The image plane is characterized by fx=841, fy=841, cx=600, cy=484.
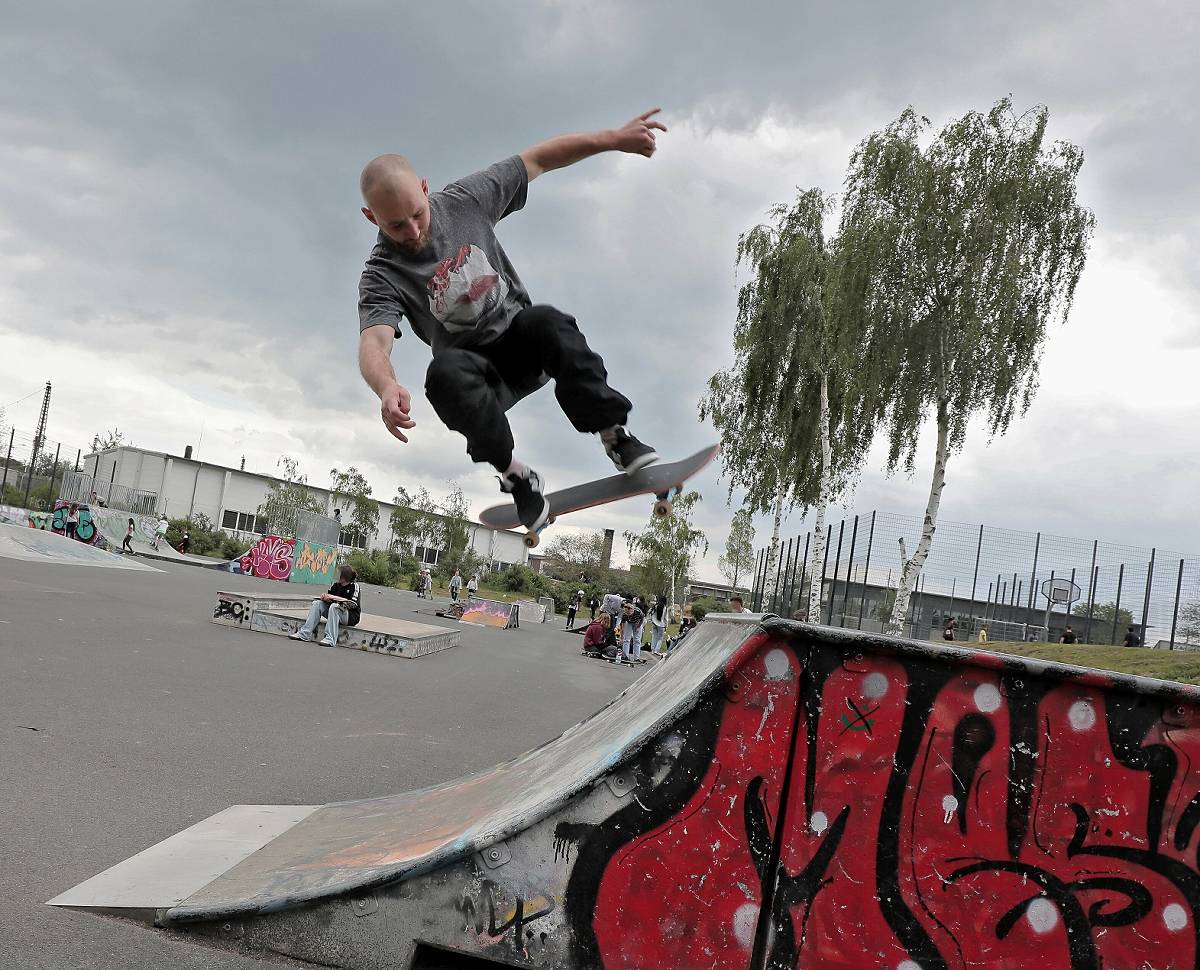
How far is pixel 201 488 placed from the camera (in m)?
58.7

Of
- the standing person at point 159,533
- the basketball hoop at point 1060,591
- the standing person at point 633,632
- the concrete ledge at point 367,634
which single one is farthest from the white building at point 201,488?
the concrete ledge at point 367,634

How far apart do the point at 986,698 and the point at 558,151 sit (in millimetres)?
2404

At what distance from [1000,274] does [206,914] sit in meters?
17.4

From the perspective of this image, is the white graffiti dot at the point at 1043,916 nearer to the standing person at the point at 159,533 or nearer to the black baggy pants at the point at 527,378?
the black baggy pants at the point at 527,378

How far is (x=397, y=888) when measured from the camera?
7.62 feet

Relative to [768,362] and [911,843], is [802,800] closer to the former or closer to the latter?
[911,843]

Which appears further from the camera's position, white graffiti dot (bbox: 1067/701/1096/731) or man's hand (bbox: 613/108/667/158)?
man's hand (bbox: 613/108/667/158)

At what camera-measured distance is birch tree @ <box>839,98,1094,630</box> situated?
1633 cm

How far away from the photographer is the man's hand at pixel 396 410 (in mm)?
2424

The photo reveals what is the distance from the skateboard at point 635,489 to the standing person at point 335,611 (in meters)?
9.79

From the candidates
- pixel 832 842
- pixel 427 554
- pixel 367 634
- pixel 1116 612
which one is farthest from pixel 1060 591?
pixel 427 554

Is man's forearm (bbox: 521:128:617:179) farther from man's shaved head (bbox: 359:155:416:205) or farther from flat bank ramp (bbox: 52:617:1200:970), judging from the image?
flat bank ramp (bbox: 52:617:1200:970)

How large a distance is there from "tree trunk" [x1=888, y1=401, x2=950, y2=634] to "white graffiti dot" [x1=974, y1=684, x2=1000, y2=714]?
596 inches

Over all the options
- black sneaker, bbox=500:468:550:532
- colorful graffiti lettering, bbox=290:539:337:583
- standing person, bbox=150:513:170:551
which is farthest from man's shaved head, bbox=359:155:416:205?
standing person, bbox=150:513:170:551
